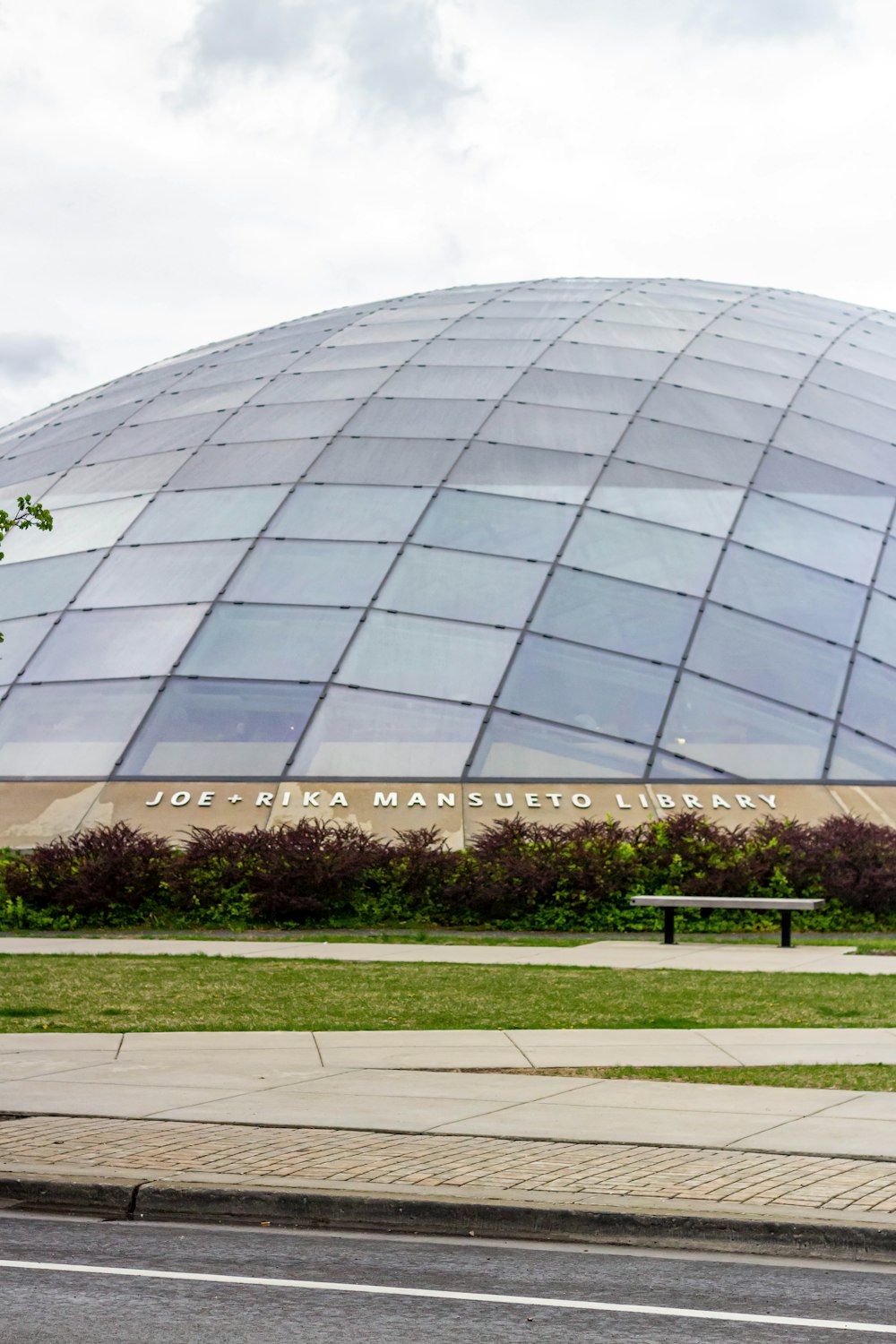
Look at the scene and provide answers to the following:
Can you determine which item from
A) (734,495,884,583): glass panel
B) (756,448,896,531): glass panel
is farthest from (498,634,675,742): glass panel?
(756,448,896,531): glass panel

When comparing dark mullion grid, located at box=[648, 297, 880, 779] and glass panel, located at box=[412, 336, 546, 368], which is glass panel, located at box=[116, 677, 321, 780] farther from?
glass panel, located at box=[412, 336, 546, 368]

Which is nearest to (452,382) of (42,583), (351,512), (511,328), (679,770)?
(511,328)

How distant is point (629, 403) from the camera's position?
31000mm

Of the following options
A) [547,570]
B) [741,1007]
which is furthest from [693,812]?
[741,1007]

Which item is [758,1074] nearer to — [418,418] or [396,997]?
[396,997]

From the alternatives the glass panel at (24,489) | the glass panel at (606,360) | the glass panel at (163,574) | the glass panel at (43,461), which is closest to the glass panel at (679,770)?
the glass panel at (163,574)

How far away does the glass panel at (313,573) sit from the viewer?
26078mm

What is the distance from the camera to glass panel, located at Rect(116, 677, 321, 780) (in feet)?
76.7

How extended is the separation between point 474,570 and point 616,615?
2516 mm

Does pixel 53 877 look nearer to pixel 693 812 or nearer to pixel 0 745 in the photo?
pixel 0 745

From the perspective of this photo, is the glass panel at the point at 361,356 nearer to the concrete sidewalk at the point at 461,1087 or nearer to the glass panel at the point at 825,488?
the glass panel at the point at 825,488

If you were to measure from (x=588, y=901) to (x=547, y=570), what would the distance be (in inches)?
292

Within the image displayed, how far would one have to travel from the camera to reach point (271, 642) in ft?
83.0

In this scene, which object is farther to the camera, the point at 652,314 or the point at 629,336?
the point at 652,314
